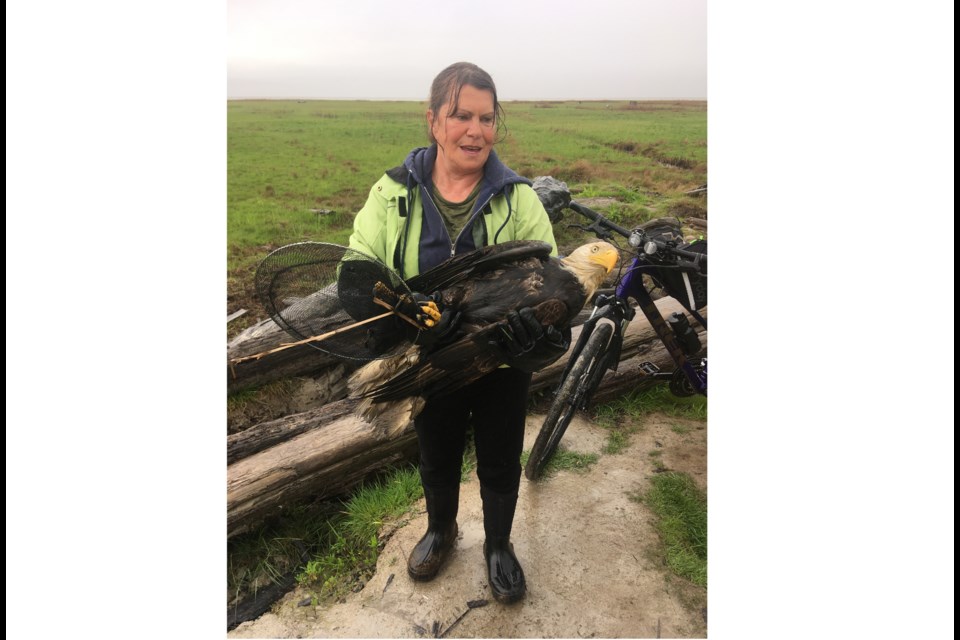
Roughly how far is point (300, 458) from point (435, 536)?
866 millimetres

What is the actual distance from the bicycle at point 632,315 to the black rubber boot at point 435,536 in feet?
2.05

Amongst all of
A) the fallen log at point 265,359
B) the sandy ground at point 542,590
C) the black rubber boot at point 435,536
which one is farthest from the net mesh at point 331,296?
the fallen log at point 265,359

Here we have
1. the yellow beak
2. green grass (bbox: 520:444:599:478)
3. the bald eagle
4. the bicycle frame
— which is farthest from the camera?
green grass (bbox: 520:444:599:478)

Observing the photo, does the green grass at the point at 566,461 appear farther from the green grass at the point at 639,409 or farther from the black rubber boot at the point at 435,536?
the black rubber boot at the point at 435,536

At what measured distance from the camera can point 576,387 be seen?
8.24ft

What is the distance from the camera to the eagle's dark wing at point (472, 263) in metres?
1.59

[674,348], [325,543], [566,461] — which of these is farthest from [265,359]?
[674,348]

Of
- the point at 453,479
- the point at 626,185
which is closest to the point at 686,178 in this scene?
the point at 626,185

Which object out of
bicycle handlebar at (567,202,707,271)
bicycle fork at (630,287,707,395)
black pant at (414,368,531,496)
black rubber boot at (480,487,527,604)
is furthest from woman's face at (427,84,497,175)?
bicycle fork at (630,287,707,395)

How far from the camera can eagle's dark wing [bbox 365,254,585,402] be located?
5.34ft

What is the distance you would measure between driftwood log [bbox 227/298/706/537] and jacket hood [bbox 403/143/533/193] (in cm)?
127

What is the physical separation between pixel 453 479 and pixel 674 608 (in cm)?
96

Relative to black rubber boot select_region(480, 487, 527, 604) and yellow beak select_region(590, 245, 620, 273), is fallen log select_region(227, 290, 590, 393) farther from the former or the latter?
yellow beak select_region(590, 245, 620, 273)

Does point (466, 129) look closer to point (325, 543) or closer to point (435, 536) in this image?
point (435, 536)
